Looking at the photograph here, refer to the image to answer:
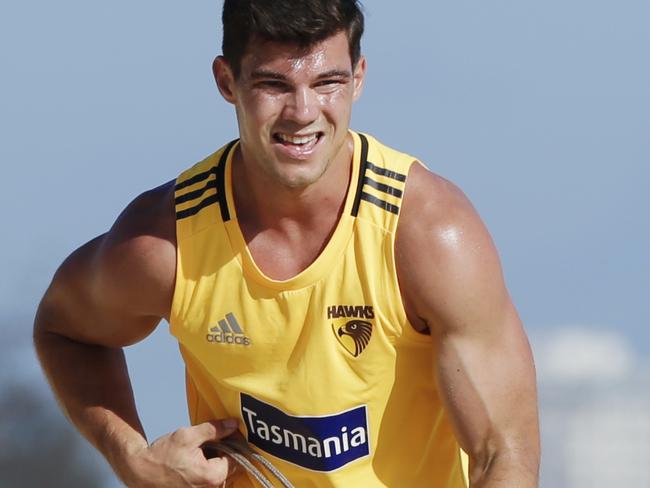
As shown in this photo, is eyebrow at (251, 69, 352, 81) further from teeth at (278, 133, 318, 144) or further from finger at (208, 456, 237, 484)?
finger at (208, 456, 237, 484)

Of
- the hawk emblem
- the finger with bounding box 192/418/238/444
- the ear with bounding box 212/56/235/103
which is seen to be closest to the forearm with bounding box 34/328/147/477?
the finger with bounding box 192/418/238/444

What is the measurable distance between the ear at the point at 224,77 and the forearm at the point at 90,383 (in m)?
0.87

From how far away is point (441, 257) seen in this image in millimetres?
3791

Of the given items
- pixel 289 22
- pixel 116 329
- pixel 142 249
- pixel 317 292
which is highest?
pixel 289 22

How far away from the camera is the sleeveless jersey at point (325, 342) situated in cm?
388

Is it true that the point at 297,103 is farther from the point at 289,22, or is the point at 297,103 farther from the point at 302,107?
the point at 289,22

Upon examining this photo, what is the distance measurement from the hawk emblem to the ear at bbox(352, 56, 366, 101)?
21.3 inches

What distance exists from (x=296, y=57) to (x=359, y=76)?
0.28 metres

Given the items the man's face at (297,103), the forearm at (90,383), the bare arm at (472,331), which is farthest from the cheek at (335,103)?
the forearm at (90,383)

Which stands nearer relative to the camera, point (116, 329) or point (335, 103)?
point (335, 103)

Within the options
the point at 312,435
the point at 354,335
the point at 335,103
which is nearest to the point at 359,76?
the point at 335,103

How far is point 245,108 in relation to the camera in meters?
3.86

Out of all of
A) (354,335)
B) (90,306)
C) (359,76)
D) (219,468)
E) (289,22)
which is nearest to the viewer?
(289,22)

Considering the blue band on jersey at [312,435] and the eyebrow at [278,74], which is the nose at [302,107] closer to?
the eyebrow at [278,74]
